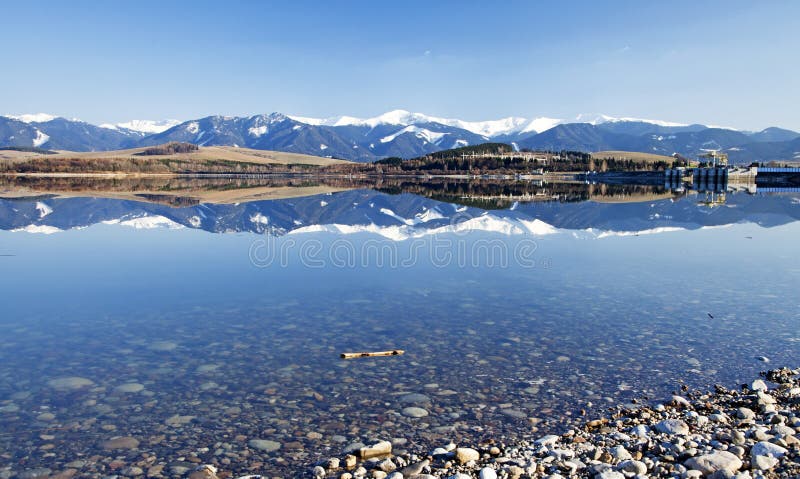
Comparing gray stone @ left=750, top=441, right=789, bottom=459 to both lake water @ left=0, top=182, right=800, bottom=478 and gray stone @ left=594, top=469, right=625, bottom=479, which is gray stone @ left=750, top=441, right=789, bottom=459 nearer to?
gray stone @ left=594, top=469, right=625, bottom=479

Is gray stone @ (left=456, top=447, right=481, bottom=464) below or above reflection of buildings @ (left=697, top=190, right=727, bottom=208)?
above

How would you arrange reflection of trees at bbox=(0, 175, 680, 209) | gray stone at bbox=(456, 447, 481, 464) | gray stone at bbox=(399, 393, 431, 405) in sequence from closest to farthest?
gray stone at bbox=(456, 447, 481, 464) → gray stone at bbox=(399, 393, 431, 405) → reflection of trees at bbox=(0, 175, 680, 209)

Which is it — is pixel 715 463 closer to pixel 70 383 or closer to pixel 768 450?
pixel 768 450

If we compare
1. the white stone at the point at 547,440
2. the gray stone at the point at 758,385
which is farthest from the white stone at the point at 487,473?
the gray stone at the point at 758,385

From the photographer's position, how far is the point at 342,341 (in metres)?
14.9

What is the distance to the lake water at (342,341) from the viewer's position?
388 inches

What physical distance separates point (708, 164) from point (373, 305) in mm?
179474

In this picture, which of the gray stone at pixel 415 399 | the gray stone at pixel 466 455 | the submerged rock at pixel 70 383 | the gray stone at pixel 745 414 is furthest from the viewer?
the submerged rock at pixel 70 383

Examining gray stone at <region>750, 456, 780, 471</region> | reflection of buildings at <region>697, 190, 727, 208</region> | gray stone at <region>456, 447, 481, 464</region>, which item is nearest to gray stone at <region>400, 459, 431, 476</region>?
gray stone at <region>456, 447, 481, 464</region>

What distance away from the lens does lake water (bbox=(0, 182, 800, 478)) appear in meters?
9.84

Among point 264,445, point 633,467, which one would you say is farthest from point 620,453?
point 264,445

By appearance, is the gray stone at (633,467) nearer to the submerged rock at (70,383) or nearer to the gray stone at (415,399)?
the gray stone at (415,399)

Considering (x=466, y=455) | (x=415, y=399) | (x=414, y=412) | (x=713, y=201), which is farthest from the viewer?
(x=713, y=201)

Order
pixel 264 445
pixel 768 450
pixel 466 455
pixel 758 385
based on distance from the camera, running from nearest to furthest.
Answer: pixel 768 450
pixel 466 455
pixel 264 445
pixel 758 385
